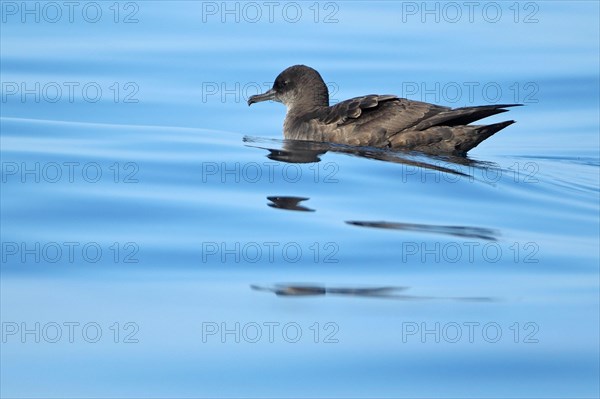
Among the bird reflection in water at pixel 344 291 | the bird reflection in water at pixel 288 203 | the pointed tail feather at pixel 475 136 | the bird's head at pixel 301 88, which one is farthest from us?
the bird's head at pixel 301 88

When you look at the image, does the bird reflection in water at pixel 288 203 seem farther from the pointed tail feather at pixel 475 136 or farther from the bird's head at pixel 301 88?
the bird's head at pixel 301 88

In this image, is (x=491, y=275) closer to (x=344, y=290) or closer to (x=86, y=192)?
(x=344, y=290)

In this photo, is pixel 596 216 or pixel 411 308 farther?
pixel 596 216

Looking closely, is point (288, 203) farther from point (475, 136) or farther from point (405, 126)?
point (475, 136)

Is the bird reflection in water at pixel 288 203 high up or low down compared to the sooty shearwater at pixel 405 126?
down

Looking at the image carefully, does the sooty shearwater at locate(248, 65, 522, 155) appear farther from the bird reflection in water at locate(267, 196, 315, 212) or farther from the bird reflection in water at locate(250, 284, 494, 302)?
the bird reflection in water at locate(250, 284, 494, 302)

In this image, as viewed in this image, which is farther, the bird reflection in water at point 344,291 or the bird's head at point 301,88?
the bird's head at point 301,88

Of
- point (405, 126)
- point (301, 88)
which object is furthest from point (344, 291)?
point (301, 88)

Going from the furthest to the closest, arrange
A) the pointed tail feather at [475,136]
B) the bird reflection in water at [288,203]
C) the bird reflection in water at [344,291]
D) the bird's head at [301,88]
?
the bird's head at [301,88], the pointed tail feather at [475,136], the bird reflection in water at [288,203], the bird reflection in water at [344,291]

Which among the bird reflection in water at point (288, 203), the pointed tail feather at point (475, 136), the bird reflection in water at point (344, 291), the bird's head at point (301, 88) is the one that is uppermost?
the bird's head at point (301, 88)

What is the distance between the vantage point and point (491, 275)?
8.57 meters

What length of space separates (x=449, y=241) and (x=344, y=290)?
4.80 ft

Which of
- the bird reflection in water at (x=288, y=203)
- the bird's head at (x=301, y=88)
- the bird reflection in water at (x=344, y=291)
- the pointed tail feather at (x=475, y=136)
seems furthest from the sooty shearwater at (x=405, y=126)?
the bird reflection in water at (x=344, y=291)

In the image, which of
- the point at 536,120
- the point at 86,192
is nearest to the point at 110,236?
the point at 86,192
